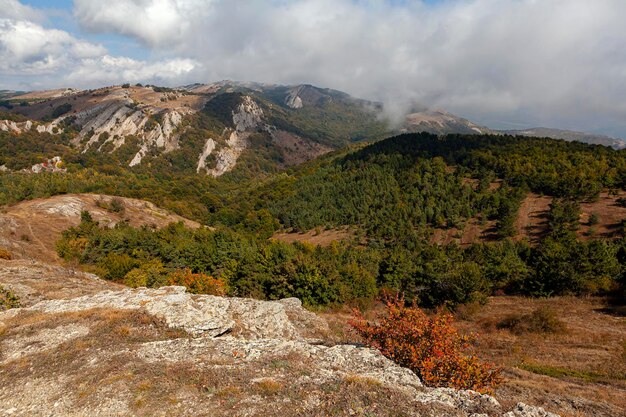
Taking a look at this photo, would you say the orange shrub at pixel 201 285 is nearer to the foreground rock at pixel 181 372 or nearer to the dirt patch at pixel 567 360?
the foreground rock at pixel 181 372

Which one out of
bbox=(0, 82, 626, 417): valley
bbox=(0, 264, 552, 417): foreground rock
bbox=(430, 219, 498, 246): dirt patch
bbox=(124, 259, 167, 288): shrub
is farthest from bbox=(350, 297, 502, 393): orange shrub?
bbox=(430, 219, 498, 246): dirt patch

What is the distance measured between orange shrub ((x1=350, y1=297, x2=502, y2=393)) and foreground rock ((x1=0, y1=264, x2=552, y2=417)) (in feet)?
2.91

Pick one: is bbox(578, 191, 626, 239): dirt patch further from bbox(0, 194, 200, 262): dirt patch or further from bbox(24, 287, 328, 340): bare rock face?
bbox(0, 194, 200, 262): dirt patch

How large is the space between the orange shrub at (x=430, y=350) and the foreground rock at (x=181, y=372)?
2.91 ft

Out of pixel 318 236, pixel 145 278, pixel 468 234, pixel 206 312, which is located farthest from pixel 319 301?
pixel 318 236

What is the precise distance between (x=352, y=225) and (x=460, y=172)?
6335 cm

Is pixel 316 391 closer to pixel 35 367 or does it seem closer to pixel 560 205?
pixel 35 367

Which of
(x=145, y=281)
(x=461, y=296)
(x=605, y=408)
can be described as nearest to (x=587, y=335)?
(x=461, y=296)

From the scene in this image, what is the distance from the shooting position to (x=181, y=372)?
16812 mm

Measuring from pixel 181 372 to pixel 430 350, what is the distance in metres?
13.2

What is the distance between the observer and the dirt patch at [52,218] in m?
73.4

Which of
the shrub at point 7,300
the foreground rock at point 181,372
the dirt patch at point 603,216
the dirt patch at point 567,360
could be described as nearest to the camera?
the foreground rock at point 181,372

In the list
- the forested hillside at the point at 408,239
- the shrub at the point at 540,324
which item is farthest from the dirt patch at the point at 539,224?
the shrub at the point at 540,324

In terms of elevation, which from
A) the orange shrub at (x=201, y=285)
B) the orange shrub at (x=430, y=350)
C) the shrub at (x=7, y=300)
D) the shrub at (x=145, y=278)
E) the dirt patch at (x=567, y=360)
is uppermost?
the orange shrub at (x=430, y=350)
